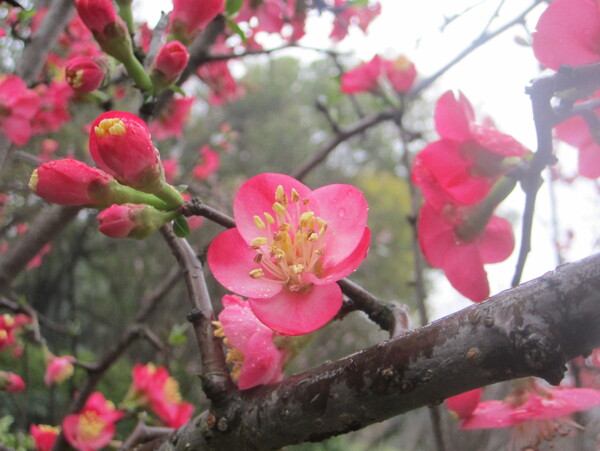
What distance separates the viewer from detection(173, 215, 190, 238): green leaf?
0.54m

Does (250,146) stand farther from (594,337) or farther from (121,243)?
(594,337)

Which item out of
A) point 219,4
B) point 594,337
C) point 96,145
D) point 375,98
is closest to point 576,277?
point 594,337

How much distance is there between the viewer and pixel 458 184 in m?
0.67

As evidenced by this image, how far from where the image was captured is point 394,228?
9422 mm

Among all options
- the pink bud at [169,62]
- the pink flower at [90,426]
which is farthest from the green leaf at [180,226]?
the pink flower at [90,426]

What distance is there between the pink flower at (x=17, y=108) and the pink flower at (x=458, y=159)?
3.12 feet

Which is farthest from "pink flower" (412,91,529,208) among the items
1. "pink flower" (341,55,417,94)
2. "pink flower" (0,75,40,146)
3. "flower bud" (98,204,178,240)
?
"pink flower" (341,55,417,94)

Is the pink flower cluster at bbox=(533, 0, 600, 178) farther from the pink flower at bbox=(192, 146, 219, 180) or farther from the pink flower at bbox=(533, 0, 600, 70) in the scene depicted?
the pink flower at bbox=(192, 146, 219, 180)

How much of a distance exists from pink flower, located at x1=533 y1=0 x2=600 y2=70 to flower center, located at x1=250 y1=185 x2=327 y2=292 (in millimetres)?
310

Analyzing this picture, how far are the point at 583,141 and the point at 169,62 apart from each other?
56cm

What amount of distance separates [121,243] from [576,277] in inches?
224

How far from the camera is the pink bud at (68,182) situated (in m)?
0.50

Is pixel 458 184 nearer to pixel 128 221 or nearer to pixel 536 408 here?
pixel 536 408

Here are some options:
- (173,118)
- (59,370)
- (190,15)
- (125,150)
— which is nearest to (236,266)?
(125,150)
